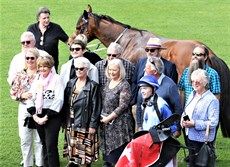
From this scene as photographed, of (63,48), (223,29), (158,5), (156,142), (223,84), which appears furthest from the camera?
(158,5)

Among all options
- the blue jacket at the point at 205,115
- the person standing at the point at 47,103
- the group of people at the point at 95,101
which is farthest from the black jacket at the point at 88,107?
the blue jacket at the point at 205,115

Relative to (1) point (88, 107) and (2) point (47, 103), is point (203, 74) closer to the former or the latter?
(1) point (88, 107)

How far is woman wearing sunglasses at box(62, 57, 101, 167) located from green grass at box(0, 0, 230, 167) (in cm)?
413

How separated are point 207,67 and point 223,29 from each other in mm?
12094

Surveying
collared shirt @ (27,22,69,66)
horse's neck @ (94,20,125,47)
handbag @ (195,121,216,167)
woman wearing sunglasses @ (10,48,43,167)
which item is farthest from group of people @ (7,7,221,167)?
horse's neck @ (94,20,125,47)

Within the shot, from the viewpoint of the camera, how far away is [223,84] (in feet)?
32.3

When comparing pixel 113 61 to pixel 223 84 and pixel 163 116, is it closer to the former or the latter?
pixel 163 116

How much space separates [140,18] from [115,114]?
1402 cm

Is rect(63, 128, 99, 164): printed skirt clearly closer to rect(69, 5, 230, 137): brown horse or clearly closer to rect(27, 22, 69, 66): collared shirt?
rect(69, 5, 230, 137): brown horse

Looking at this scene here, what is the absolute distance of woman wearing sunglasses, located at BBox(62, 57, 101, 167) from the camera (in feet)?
28.2

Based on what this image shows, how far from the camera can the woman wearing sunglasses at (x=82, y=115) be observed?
28.2 feet

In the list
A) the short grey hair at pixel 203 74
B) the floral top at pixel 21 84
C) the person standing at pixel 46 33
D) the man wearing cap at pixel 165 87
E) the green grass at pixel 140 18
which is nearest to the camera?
the short grey hair at pixel 203 74

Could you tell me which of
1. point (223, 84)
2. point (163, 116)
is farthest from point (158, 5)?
point (163, 116)

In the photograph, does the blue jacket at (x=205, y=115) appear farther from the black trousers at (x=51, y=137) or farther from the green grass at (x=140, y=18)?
the green grass at (x=140, y=18)
